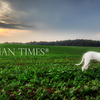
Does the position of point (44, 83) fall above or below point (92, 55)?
below

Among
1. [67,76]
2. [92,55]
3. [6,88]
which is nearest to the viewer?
[6,88]

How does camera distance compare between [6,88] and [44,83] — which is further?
[44,83]

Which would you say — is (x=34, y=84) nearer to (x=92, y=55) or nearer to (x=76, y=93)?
(x=76, y=93)

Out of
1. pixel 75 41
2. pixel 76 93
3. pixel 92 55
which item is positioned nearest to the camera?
pixel 76 93

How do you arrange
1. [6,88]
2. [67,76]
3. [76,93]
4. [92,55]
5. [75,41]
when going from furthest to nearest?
[75,41] < [92,55] < [67,76] < [6,88] < [76,93]

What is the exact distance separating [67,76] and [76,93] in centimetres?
170

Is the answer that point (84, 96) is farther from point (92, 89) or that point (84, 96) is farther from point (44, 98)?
point (44, 98)

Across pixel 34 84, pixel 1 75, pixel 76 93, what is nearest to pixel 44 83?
pixel 34 84

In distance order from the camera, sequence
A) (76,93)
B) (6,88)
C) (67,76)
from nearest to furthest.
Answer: (76,93), (6,88), (67,76)

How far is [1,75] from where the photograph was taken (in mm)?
6711

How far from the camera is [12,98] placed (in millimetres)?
4391

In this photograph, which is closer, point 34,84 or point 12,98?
point 12,98

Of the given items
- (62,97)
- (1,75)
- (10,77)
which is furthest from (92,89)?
(1,75)

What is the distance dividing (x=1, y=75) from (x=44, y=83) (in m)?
3.13
